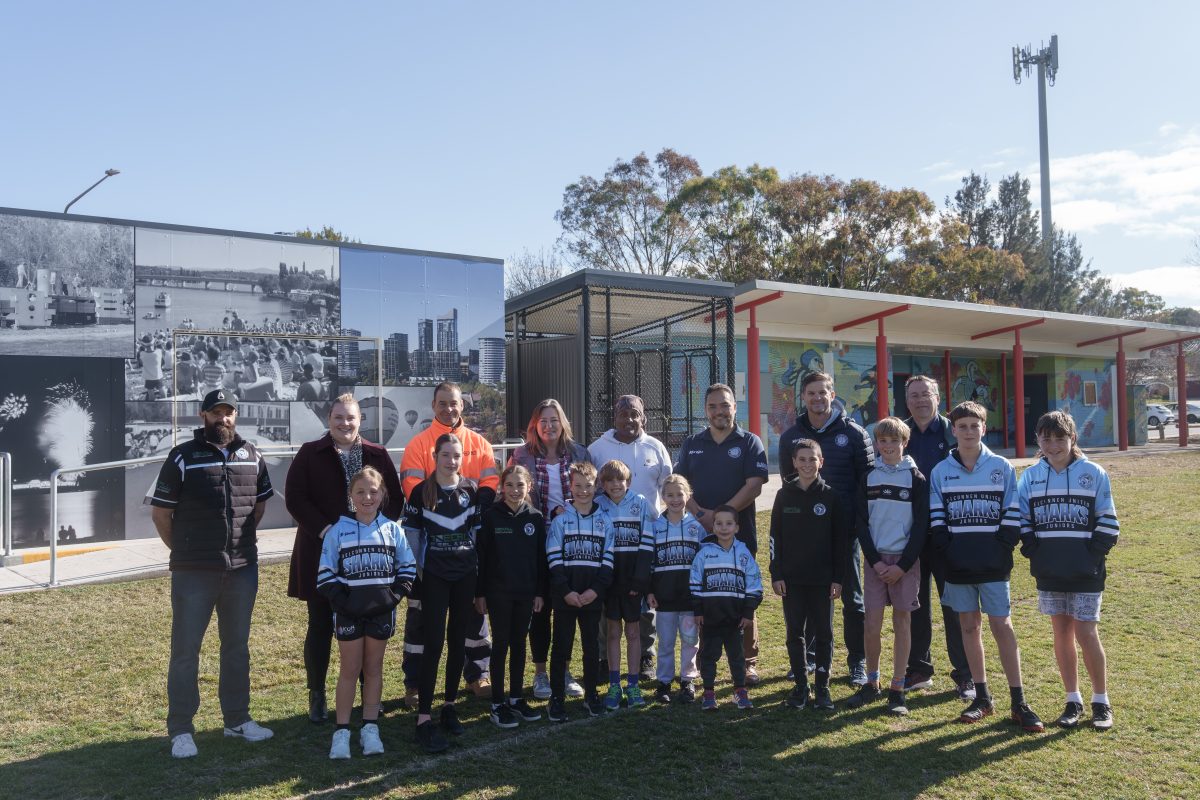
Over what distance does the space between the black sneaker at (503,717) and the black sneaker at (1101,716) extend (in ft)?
9.72

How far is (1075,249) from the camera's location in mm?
47844

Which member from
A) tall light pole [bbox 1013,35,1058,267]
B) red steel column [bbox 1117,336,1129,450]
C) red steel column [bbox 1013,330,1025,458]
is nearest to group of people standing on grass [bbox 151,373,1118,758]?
red steel column [bbox 1013,330,1025,458]

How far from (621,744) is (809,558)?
1415mm

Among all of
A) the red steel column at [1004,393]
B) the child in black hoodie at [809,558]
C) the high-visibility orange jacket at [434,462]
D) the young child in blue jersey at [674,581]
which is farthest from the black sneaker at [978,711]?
the red steel column at [1004,393]

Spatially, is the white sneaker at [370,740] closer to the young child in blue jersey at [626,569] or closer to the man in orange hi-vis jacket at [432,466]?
the man in orange hi-vis jacket at [432,466]

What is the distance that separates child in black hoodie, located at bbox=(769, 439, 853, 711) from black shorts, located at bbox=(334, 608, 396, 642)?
211 cm

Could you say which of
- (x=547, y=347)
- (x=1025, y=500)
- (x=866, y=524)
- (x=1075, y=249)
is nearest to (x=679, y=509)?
(x=866, y=524)

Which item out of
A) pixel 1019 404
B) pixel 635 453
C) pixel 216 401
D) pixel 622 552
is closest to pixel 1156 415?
pixel 1019 404

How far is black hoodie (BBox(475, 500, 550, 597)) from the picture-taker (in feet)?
15.3

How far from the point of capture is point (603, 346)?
1327cm

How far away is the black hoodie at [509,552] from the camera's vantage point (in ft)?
15.3

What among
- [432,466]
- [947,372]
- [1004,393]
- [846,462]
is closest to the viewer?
[432,466]

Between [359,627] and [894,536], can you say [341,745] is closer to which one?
[359,627]

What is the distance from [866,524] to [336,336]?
775 cm
